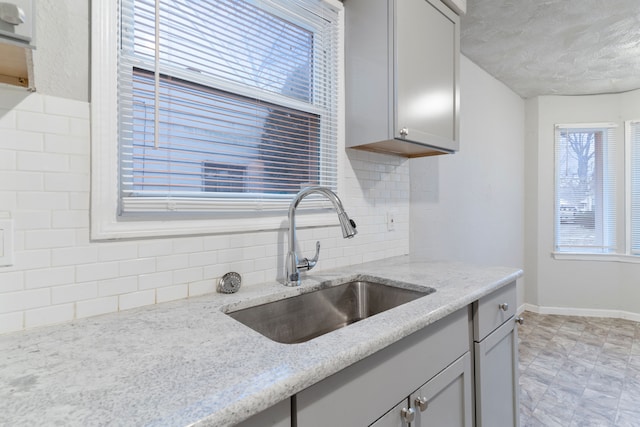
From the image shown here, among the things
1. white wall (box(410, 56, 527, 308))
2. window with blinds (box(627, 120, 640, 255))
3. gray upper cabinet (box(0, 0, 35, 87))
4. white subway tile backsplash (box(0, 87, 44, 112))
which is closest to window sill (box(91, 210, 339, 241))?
white subway tile backsplash (box(0, 87, 44, 112))

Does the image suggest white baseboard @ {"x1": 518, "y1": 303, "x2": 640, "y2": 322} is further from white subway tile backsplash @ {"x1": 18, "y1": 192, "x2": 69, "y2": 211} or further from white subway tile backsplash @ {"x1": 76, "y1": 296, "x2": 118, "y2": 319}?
white subway tile backsplash @ {"x1": 18, "y1": 192, "x2": 69, "y2": 211}

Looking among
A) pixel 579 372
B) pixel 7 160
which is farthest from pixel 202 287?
pixel 579 372

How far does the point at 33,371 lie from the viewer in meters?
0.62

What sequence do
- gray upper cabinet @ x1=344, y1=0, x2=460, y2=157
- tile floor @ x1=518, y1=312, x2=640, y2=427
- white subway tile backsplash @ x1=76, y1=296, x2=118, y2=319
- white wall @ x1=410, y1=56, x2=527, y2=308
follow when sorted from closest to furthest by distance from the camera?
1. white subway tile backsplash @ x1=76, y1=296, x2=118, y2=319
2. gray upper cabinet @ x1=344, y1=0, x2=460, y2=157
3. tile floor @ x1=518, y1=312, x2=640, y2=427
4. white wall @ x1=410, y1=56, x2=527, y2=308

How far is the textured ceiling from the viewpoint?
6.62 ft

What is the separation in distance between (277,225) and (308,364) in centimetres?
78

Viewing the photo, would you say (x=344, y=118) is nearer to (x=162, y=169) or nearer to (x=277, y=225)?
(x=277, y=225)

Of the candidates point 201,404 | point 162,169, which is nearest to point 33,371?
point 201,404

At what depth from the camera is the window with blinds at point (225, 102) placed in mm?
1027

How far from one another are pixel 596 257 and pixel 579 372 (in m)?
1.79

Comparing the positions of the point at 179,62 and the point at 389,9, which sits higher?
the point at 389,9

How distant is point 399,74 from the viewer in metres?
1.46

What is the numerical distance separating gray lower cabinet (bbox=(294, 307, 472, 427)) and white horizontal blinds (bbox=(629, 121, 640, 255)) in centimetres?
356

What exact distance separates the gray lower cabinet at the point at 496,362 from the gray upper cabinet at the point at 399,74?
2.62 ft
